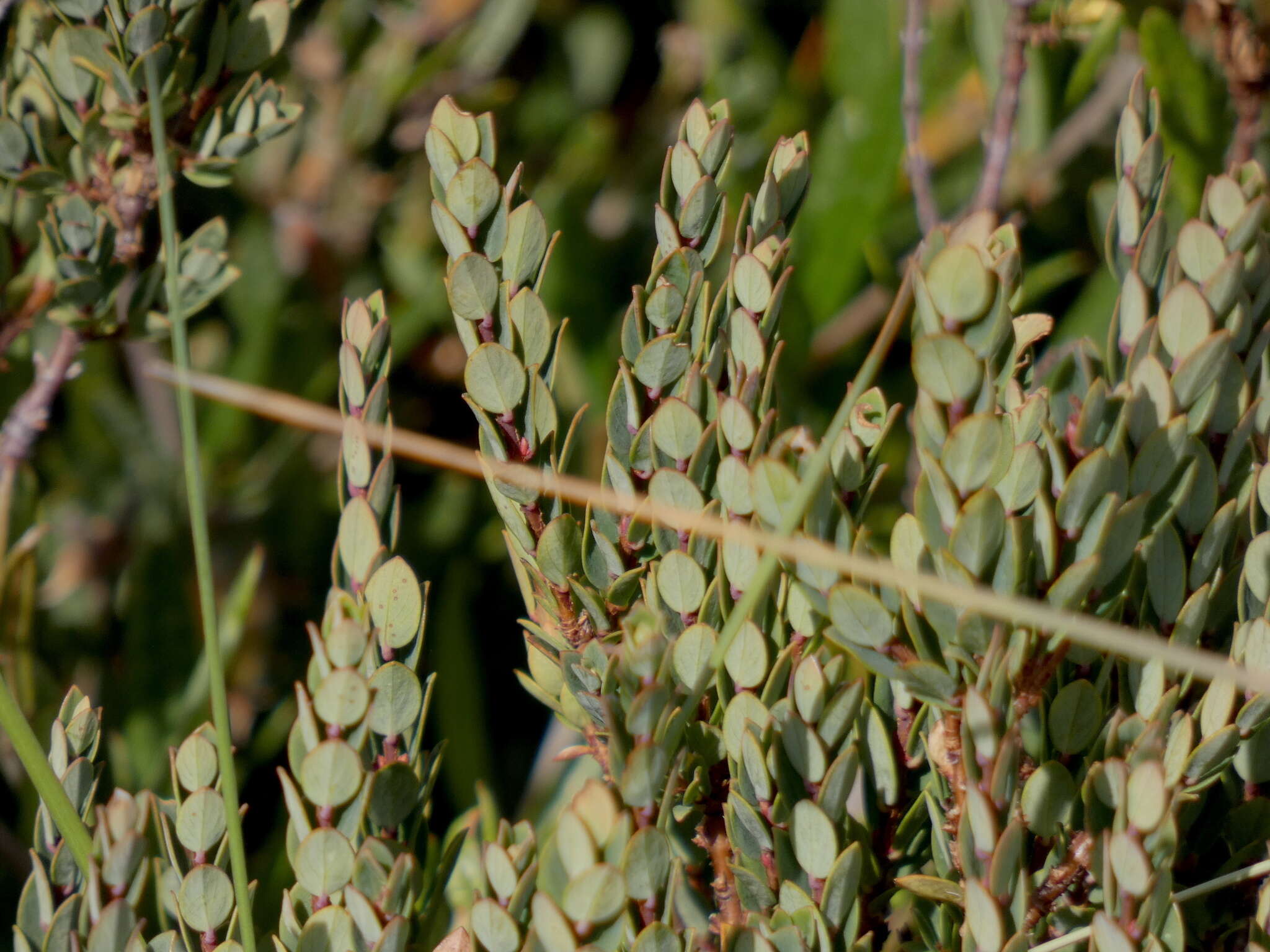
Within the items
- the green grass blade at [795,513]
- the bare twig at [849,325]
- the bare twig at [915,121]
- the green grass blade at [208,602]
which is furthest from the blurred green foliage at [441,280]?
the green grass blade at [795,513]

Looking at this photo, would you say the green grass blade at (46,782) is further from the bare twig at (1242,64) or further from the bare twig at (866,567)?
the bare twig at (1242,64)

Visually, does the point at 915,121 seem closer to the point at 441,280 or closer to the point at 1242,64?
the point at 1242,64

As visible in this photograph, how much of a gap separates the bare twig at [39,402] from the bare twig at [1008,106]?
0.48m

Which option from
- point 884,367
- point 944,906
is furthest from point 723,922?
point 884,367

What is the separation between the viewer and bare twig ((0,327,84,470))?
0.55 metres

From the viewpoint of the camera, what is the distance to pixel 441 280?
0.93 m

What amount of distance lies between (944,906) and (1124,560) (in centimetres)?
14

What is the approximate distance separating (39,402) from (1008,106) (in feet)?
1.74

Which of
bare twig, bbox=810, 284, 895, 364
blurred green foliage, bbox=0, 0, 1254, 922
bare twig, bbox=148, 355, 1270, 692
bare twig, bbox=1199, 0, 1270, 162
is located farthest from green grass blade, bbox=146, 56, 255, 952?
bare twig, bbox=810, 284, 895, 364

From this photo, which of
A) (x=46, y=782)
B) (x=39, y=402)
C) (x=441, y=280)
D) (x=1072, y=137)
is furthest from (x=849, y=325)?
(x=46, y=782)

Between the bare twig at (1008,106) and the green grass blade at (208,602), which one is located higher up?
the bare twig at (1008,106)

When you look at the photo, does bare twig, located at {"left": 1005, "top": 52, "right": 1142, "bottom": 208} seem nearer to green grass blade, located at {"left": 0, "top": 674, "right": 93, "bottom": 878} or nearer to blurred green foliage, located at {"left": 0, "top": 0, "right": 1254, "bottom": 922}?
blurred green foliage, located at {"left": 0, "top": 0, "right": 1254, "bottom": 922}

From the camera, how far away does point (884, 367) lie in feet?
3.66

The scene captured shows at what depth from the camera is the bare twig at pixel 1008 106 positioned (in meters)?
0.64
